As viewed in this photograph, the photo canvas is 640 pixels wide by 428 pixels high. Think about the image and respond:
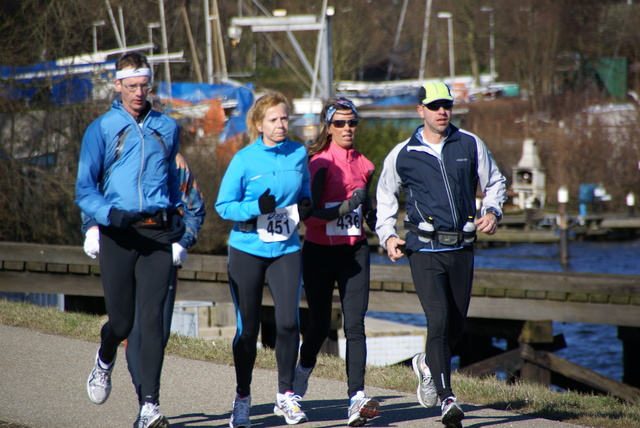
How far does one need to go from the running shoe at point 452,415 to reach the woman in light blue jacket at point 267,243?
0.85 meters

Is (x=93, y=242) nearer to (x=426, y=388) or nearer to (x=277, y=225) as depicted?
(x=277, y=225)

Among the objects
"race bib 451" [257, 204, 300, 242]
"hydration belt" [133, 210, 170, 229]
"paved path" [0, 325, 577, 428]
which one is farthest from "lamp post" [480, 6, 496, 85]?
"hydration belt" [133, 210, 170, 229]

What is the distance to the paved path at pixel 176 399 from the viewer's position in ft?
17.6

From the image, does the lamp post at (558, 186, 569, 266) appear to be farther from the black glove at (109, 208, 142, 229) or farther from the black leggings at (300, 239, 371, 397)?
the black glove at (109, 208, 142, 229)

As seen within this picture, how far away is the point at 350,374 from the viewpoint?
212 inches

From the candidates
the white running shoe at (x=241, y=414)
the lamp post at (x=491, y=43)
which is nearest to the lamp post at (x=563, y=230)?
the lamp post at (x=491, y=43)

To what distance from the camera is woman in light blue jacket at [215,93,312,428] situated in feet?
16.9

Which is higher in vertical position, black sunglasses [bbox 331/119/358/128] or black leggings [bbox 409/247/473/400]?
black sunglasses [bbox 331/119/358/128]

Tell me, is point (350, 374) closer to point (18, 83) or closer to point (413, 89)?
point (18, 83)

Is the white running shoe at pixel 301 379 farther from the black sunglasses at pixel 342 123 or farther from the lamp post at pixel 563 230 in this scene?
the lamp post at pixel 563 230

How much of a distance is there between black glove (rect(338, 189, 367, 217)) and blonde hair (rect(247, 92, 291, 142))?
66 cm

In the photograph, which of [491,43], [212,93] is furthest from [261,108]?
[491,43]

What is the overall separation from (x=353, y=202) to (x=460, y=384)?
6.35 feet

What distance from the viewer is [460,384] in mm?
6605
